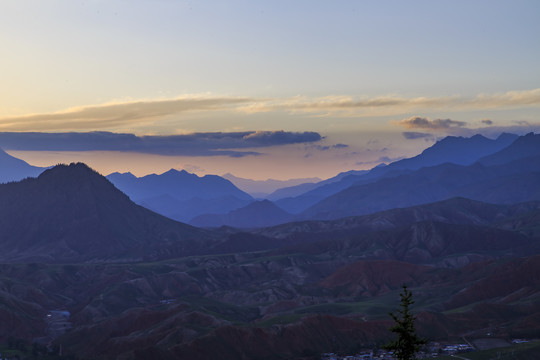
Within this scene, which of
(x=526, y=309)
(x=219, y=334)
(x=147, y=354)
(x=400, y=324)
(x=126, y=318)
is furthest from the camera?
(x=126, y=318)

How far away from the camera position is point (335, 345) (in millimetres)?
156000

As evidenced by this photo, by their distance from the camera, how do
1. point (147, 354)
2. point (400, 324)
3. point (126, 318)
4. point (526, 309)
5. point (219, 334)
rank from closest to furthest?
1. point (400, 324)
2. point (147, 354)
3. point (219, 334)
4. point (526, 309)
5. point (126, 318)

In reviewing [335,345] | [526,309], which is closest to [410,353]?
[335,345]

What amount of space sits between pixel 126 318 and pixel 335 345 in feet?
222

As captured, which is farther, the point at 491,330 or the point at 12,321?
the point at 12,321

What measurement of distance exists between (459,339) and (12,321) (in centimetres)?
12680

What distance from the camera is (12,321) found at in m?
198

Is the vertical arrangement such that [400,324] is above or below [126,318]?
above

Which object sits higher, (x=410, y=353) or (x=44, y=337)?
(x=410, y=353)

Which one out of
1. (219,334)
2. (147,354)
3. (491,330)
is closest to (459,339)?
(491,330)

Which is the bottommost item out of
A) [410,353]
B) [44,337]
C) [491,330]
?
[44,337]

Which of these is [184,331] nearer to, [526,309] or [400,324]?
[526,309]

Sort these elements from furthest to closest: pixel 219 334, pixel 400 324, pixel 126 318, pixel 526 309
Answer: pixel 126 318, pixel 526 309, pixel 219 334, pixel 400 324

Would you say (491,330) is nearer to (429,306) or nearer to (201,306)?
(429,306)
